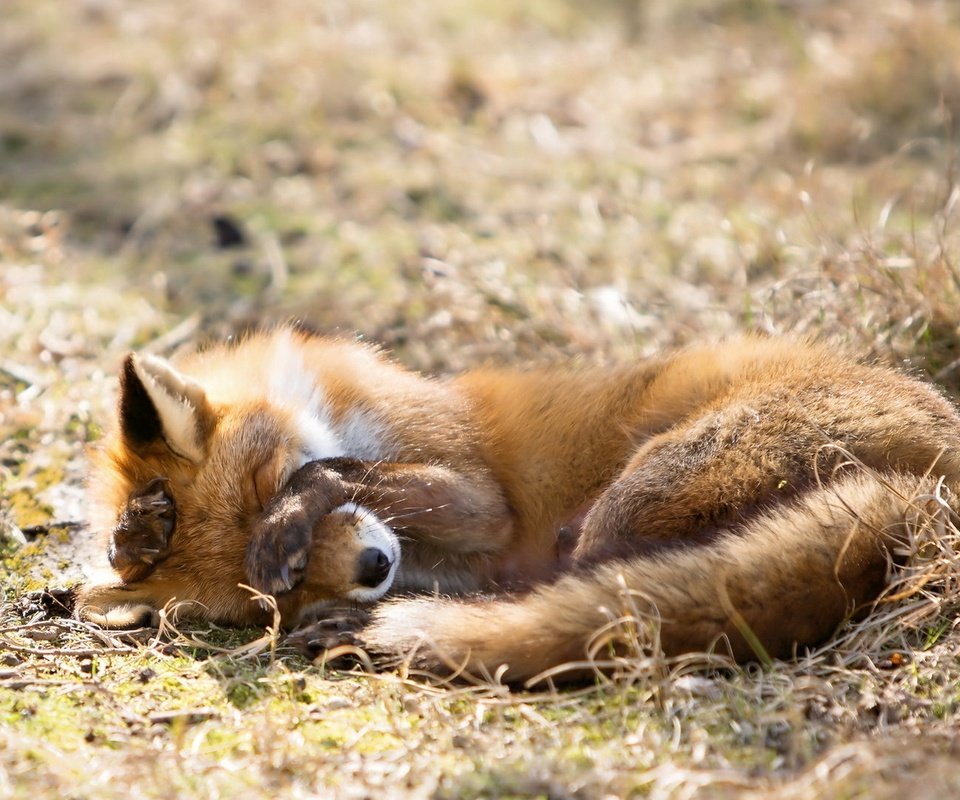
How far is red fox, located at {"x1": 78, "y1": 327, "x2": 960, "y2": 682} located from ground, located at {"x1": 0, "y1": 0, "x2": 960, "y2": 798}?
0.17m

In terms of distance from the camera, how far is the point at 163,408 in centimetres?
349

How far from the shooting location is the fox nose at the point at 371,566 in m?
3.41

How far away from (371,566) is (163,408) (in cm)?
88

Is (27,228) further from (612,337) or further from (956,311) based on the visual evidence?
(956,311)

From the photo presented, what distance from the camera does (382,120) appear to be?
817 cm

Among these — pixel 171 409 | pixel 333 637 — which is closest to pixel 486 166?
pixel 171 409

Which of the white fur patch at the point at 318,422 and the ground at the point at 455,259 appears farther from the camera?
the white fur patch at the point at 318,422

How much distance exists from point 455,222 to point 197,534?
3.87 meters

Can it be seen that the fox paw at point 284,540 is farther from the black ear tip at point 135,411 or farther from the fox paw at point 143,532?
the black ear tip at point 135,411

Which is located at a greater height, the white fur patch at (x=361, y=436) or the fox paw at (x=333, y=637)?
the white fur patch at (x=361, y=436)

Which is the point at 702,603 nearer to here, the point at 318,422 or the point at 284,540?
the point at 284,540

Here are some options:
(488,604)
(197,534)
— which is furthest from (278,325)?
(488,604)

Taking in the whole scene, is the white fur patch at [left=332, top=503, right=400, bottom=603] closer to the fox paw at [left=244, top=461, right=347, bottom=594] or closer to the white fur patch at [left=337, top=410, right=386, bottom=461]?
the fox paw at [left=244, top=461, right=347, bottom=594]

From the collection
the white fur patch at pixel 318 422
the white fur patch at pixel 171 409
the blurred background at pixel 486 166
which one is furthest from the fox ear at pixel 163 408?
the blurred background at pixel 486 166
